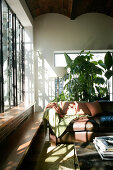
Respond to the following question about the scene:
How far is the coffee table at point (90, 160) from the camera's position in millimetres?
1643

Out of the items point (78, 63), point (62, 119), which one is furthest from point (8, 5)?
point (62, 119)

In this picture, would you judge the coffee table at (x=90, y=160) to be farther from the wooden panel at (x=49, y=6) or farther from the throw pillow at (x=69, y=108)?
the wooden panel at (x=49, y=6)

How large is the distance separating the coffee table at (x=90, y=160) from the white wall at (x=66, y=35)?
3893mm

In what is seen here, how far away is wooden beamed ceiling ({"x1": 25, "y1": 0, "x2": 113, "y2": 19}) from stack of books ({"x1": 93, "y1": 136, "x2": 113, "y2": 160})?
367cm

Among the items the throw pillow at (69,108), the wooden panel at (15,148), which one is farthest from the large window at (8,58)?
the throw pillow at (69,108)

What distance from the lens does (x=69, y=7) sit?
4.98 metres

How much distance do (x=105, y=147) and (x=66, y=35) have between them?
15.4 ft

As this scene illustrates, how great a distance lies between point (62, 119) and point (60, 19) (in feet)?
13.1

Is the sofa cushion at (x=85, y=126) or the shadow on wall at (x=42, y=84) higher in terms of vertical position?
the shadow on wall at (x=42, y=84)

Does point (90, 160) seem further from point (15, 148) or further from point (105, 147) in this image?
point (15, 148)

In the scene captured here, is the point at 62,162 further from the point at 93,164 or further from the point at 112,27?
the point at 112,27

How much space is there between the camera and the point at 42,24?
5840mm

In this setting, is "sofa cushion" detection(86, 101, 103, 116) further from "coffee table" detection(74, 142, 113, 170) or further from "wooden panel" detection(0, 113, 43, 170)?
"coffee table" detection(74, 142, 113, 170)

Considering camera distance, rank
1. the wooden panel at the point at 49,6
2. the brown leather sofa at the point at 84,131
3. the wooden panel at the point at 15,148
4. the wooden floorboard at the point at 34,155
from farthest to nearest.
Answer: the wooden panel at the point at 49,6 < the brown leather sofa at the point at 84,131 < the wooden floorboard at the point at 34,155 < the wooden panel at the point at 15,148
